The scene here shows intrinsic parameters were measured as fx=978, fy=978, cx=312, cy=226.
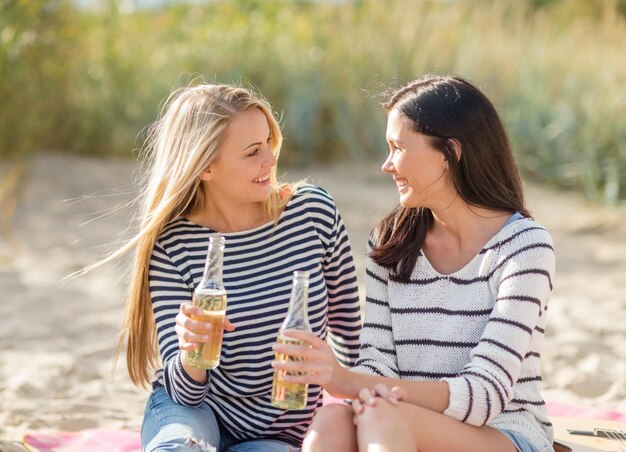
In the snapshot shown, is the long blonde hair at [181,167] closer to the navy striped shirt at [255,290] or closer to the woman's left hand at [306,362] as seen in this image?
the navy striped shirt at [255,290]

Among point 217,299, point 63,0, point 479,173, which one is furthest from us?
point 63,0

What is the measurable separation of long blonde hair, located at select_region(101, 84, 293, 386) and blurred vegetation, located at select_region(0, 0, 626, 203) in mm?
6161

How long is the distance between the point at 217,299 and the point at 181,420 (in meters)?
Answer: 0.48

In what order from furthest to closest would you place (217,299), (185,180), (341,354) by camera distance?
(341,354) < (185,180) < (217,299)

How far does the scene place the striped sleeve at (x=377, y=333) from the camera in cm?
294

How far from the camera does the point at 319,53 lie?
1055 centimetres

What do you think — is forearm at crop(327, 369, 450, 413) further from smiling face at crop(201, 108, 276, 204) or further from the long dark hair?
smiling face at crop(201, 108, 276, 204)

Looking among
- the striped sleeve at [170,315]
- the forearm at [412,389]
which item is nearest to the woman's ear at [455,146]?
the forearm at [412,389]

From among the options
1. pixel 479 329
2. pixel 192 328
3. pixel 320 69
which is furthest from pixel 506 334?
pixel 320 69

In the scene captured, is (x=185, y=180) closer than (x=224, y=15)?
Yes

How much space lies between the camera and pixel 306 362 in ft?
8.39

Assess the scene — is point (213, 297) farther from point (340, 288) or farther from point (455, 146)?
point (455, 146)

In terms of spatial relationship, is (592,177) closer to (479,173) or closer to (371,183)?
(371,183)

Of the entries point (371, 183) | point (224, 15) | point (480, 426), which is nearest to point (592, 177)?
point (371, 183)
